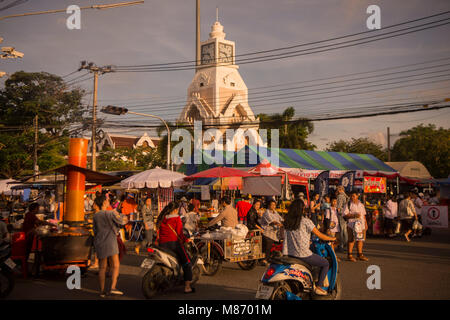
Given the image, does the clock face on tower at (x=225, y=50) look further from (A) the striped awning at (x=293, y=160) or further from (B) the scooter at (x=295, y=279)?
(B) the scooter at (x=295, y=279)

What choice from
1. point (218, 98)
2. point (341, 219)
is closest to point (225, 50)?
point (218, 98)

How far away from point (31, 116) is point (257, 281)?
38.7 metres

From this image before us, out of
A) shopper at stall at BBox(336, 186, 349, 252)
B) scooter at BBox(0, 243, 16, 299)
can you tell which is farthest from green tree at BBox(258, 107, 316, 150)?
scooter at BBox(0, 243, 16, 299)

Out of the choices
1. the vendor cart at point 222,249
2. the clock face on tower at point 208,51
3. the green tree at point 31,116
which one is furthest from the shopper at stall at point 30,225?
the clock face on tower at point 208,51

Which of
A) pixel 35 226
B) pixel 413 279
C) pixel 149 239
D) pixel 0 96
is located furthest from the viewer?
pixel 0 96

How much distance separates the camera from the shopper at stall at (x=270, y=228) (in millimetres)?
10398

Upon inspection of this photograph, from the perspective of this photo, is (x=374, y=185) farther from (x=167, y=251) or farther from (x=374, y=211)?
(x=167, y=251)

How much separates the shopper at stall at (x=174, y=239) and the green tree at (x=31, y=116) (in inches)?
1348

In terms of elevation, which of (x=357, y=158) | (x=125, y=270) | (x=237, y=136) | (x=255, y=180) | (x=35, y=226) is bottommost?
(x=125, y=270)

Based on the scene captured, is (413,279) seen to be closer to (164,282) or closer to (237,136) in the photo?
(164,282)

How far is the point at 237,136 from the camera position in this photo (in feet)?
160
